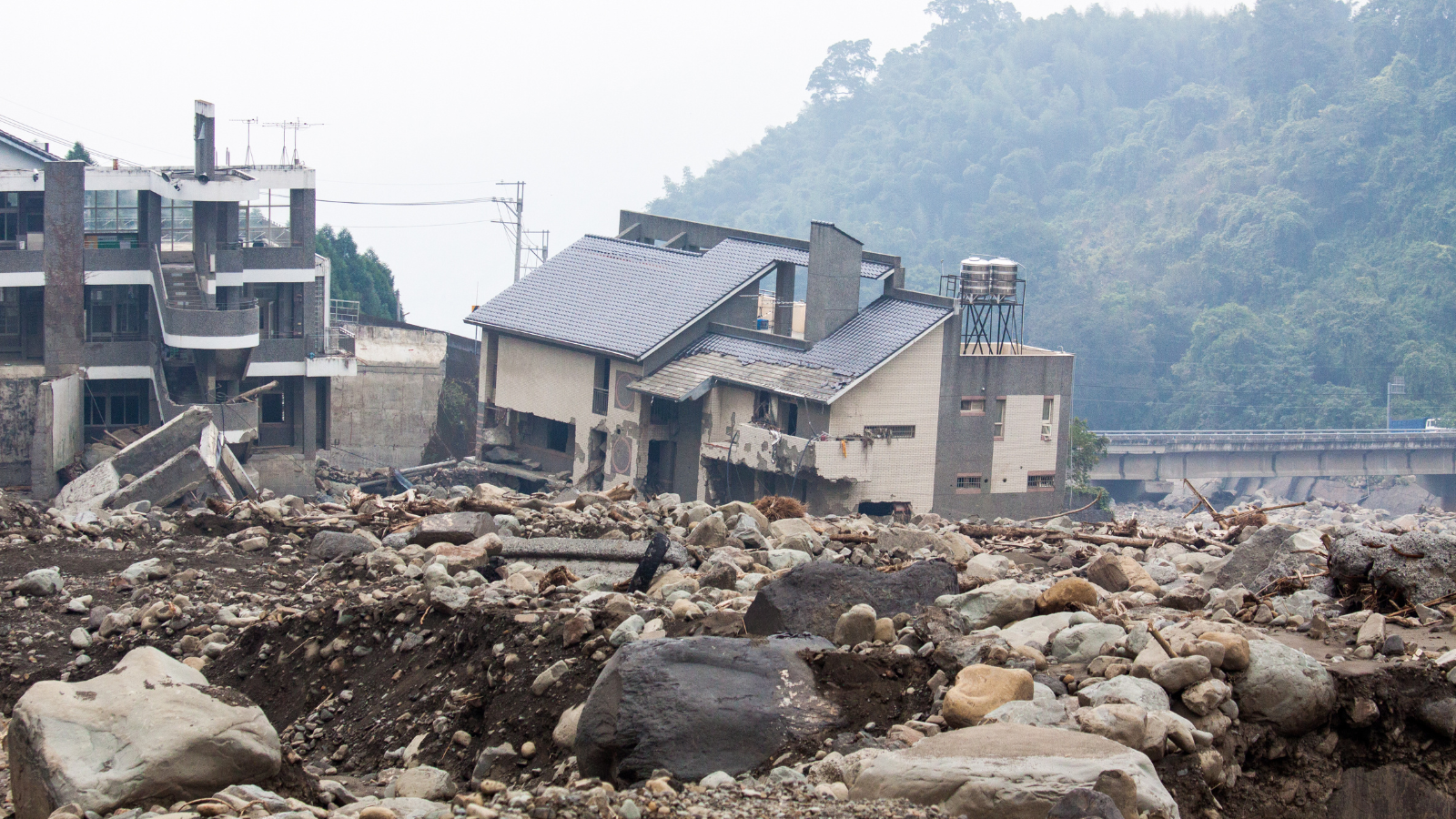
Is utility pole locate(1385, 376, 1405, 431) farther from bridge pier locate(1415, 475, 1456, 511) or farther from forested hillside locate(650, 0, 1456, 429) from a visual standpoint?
bridge pier locate(1415, 475, 1456, 511)

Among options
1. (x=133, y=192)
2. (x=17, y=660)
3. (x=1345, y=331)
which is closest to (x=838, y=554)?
(x=17, y=660)

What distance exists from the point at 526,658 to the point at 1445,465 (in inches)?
2221

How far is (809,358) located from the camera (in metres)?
28.9

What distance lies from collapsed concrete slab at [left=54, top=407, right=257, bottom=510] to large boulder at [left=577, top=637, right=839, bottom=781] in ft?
54.8

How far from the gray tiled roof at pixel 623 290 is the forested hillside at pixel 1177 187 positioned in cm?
4140

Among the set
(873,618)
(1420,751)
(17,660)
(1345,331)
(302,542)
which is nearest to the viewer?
(1420,751)

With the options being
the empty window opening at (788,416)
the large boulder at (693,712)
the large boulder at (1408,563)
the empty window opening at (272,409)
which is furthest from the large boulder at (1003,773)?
the empty window opening at (272,409)

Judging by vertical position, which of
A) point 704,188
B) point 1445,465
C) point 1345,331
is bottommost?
point 1445,465

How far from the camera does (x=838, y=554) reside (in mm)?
10805

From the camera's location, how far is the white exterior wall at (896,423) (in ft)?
91.5

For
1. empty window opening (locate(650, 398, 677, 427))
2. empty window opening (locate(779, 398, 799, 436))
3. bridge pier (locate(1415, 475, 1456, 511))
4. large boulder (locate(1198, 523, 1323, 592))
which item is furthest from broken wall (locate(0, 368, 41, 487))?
bridge pier (locate(1415, 475, 1456, 511))

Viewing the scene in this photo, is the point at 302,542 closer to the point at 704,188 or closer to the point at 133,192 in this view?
the point at 133,192

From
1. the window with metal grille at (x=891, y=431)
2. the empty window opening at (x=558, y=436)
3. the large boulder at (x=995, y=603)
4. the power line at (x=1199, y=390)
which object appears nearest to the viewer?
the large boulder at (x=995, y=603)

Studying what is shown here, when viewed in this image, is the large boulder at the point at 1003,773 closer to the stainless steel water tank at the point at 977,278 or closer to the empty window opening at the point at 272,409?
the stainless steel water tank at the point at 977,278
